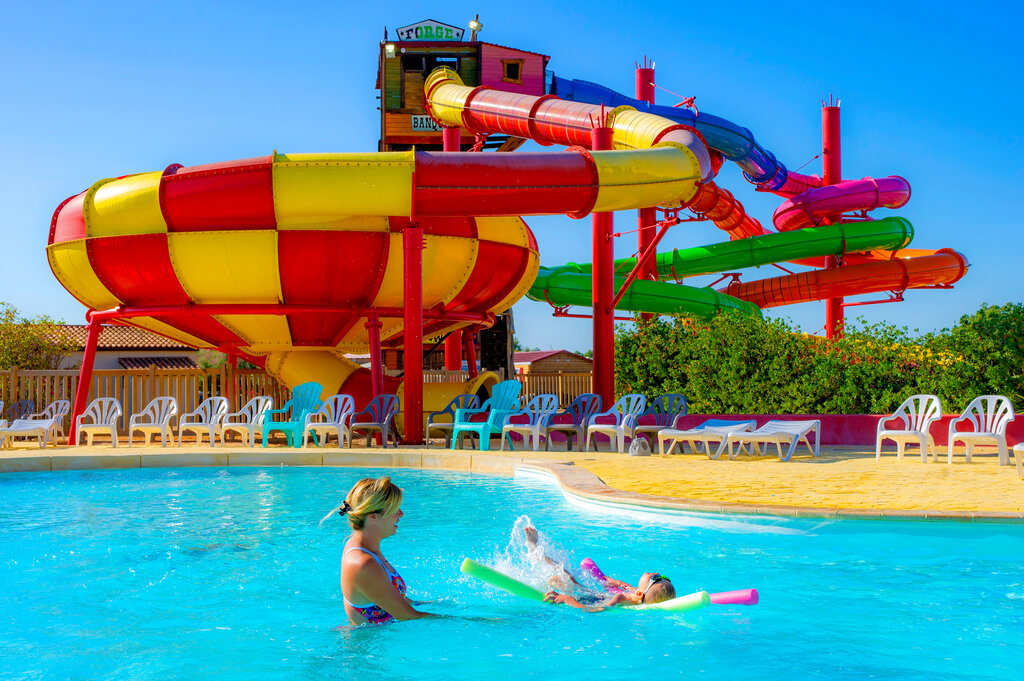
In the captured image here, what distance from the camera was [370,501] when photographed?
155 inches

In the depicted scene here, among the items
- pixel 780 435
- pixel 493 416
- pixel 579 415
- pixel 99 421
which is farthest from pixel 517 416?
pixel 99 421

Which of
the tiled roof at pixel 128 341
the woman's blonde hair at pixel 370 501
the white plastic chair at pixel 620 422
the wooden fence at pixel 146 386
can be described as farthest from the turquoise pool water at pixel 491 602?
the tiled roof at pixel 128 341

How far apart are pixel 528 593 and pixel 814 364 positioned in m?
10.3

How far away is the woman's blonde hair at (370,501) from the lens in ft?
12.9

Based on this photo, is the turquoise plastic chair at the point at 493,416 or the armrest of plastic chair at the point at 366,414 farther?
the armrest of plastic chair at the point at 366,414

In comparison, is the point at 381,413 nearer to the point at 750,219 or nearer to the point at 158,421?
the point at 158,421

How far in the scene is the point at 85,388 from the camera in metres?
14.9

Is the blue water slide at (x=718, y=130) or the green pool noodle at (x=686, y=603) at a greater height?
the blue water slide at (x=718, y=130)

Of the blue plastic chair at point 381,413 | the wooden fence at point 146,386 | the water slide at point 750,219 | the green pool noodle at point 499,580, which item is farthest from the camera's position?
the water slide at point 750,219

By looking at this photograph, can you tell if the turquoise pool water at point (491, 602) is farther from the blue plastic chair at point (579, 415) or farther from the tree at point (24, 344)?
the tree at point (24, 344)

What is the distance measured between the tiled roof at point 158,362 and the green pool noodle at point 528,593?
46938 millimetres

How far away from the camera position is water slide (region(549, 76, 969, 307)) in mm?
23031

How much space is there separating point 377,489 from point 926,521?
15.0ft

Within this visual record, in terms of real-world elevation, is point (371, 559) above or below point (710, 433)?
below
